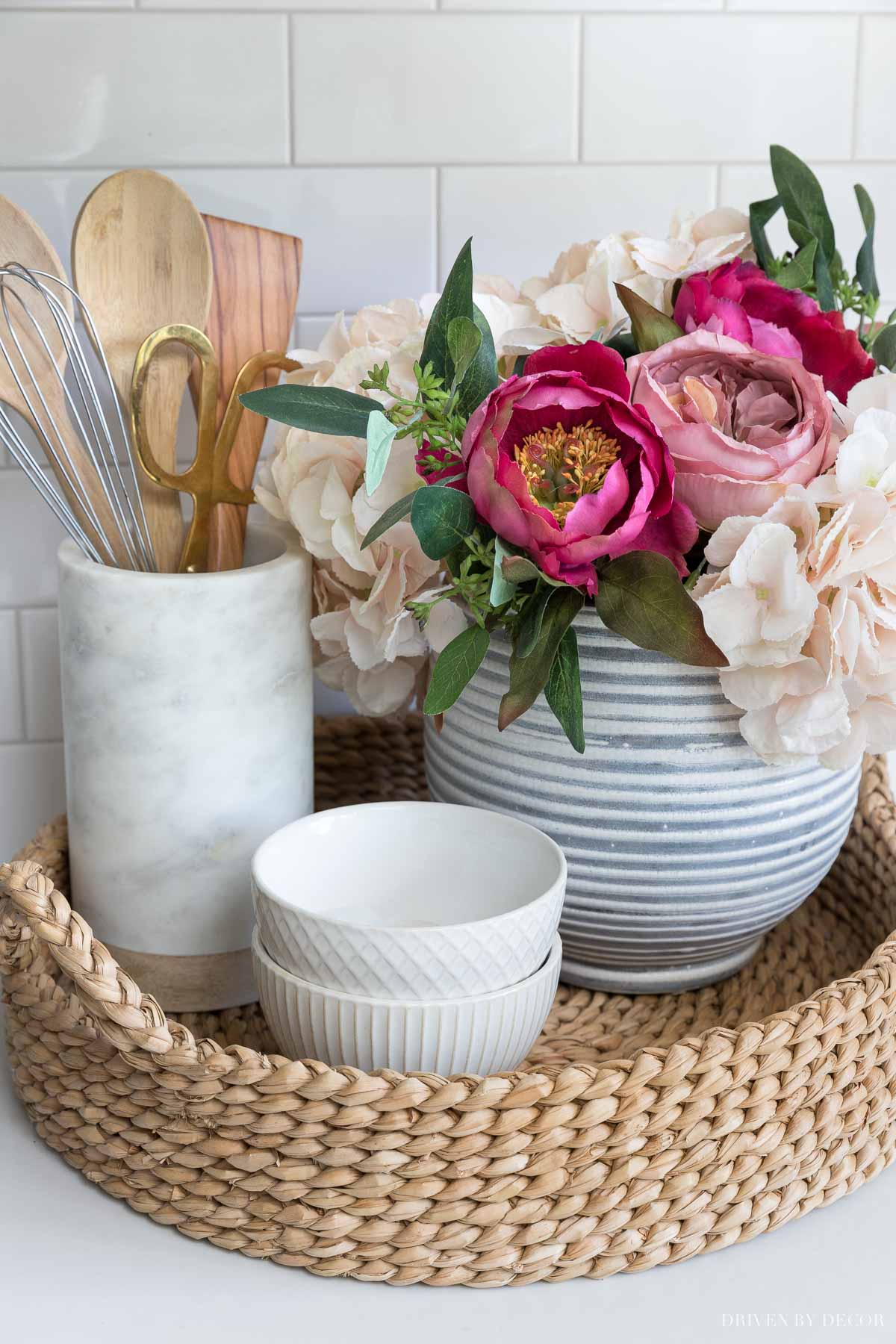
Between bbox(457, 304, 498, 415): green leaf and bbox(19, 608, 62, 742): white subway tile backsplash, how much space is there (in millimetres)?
394

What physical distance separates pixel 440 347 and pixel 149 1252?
38 cm

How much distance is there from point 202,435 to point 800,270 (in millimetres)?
303

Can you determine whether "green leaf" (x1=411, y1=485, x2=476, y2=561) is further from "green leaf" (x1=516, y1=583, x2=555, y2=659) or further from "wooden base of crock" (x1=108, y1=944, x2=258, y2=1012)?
"wooden base of crock" (x1=108, y1=944, x2=258, y2=1012)

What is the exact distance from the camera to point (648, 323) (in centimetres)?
57

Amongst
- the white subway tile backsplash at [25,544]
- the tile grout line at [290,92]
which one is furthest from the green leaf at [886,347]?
the white subway tile backsplash at [25,544]

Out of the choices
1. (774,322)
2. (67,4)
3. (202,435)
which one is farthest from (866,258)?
(67,4)

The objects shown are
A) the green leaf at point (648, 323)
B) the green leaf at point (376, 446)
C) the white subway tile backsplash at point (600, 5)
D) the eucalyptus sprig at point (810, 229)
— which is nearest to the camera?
the green leaf at point (376, 446)

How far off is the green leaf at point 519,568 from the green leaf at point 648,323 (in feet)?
0.42

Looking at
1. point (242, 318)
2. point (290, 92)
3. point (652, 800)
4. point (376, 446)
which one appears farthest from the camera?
point (290, 92)

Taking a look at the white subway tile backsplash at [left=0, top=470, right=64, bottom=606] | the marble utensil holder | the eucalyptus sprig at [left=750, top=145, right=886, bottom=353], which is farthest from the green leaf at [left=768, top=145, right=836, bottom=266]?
the white subway tile backsplash at [left=0, top=470, right=64, bottom=606]

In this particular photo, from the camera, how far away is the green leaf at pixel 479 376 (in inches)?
21.1

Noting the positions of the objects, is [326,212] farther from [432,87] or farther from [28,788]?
[28,788]

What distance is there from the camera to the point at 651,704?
553 millimetres

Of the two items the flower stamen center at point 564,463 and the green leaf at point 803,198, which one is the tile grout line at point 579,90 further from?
the flower stamen center at point 564,463
